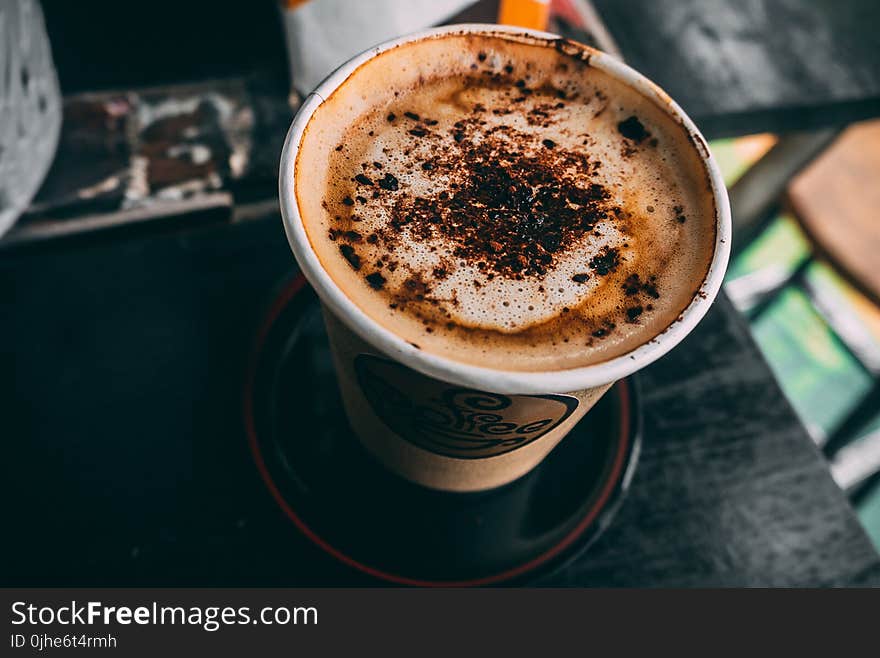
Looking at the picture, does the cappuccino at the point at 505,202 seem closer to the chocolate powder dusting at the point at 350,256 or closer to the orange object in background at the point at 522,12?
the chocolate powder dusting at the point at 350,256

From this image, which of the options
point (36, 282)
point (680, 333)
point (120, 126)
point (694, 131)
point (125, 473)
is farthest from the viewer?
point (120, 126)

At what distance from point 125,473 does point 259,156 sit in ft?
1.77

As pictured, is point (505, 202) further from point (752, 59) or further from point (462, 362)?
point (752, 59)

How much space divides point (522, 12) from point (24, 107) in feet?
2.43

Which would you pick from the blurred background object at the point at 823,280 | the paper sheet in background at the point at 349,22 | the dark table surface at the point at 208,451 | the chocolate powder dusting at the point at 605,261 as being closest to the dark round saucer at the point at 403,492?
the dark table surface at the point at 208,451

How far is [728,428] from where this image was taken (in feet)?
3.04

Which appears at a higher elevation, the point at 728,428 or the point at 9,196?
the point at 9,196

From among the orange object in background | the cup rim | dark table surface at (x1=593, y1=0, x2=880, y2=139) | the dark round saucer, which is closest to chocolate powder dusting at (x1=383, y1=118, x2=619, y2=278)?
the cup rim

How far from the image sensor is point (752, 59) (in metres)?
1.31

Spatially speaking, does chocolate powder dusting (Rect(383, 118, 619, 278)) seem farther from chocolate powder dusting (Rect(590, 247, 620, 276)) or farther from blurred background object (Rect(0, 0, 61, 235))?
blurred background object (Rect(0, 0, 61, 235))

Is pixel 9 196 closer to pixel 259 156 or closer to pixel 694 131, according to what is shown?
pixel 259 156

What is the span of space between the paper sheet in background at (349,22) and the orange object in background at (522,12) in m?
0.05

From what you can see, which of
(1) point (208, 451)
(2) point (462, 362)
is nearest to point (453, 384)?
(2) point (462, 362)

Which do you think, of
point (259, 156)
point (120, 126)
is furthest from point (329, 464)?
point (120, 126)
